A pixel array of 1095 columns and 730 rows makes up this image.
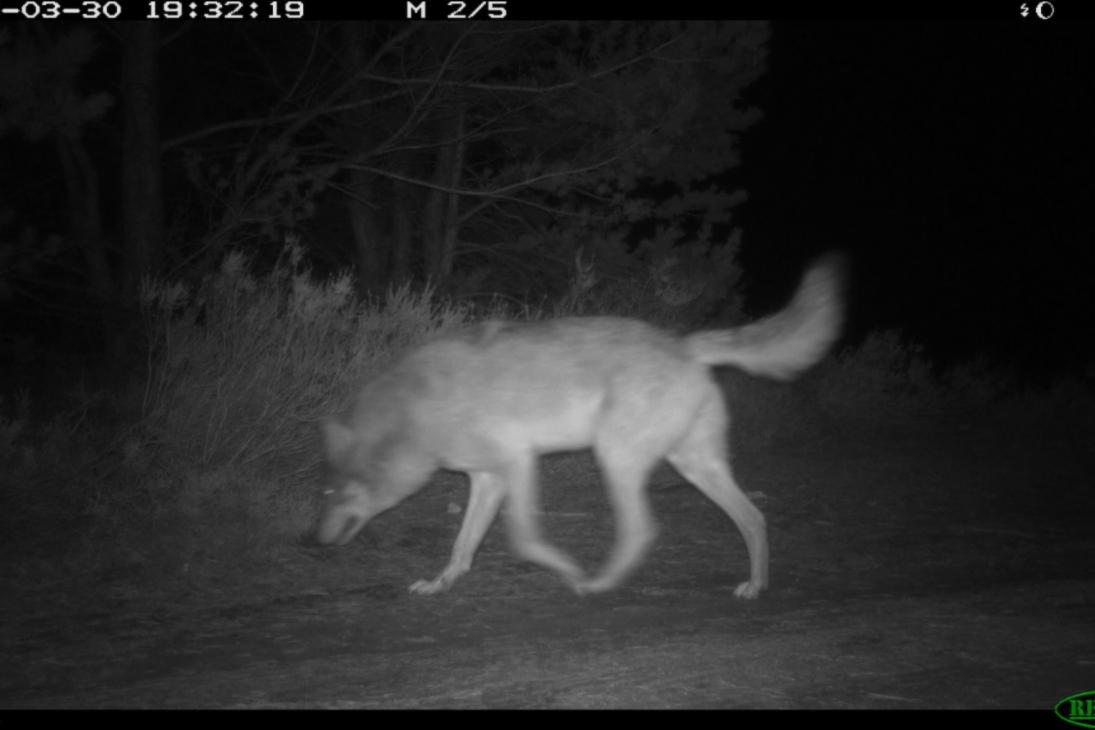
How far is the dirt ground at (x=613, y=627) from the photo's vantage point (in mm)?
4246

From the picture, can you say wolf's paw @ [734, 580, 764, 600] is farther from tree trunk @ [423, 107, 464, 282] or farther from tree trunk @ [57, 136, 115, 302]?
tree trunk @ [423, 107, 464, 282]

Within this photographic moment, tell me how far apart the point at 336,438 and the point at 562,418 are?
1.54 m

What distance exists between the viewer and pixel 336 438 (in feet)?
21.0

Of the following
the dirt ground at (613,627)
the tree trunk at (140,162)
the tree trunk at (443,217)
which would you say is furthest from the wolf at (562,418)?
the tree trunk at (443,217)

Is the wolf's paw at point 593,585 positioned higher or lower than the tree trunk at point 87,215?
lower

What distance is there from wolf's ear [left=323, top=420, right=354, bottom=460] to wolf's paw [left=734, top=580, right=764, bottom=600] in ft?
8.49

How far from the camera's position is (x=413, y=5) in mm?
11086

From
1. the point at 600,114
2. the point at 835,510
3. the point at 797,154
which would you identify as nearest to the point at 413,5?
the point at 600,114

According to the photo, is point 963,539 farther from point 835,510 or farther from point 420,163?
point 420,163

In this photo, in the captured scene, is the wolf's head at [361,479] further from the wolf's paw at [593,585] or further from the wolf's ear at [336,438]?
the wolf's paw at [593,585]

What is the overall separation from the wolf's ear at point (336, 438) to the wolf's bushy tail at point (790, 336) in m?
2.26

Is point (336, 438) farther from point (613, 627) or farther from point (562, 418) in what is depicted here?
point (613, 627)

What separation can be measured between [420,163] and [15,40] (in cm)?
709

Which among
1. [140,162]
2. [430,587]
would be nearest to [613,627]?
[430,587]
